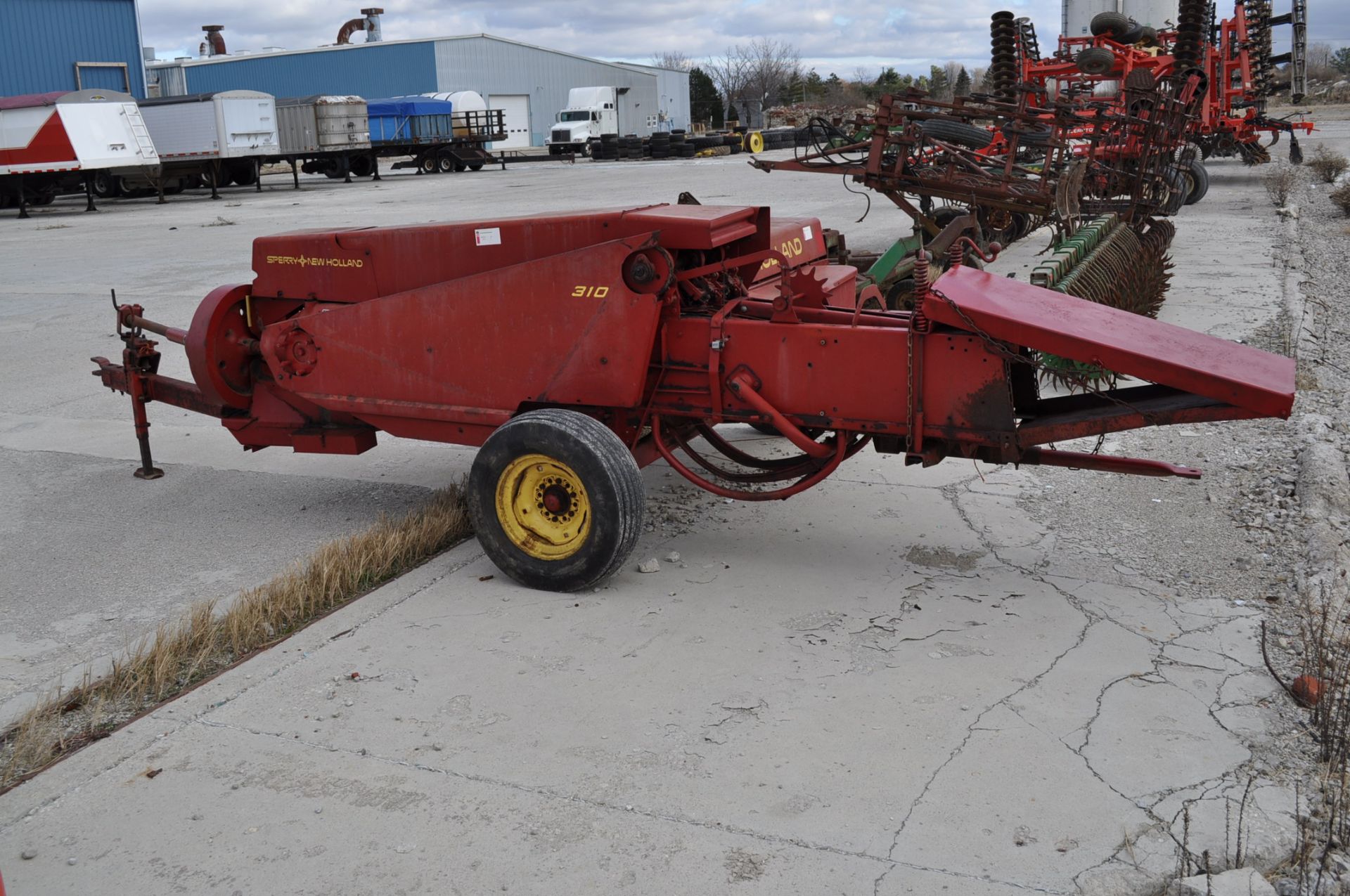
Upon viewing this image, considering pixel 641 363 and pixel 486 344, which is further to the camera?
pixel 486 344

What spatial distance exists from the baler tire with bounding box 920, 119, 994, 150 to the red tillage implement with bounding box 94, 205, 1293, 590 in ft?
18.3

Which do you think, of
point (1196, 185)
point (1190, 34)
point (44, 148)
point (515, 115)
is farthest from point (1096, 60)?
point (515, 115)

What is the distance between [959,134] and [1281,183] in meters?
12.1

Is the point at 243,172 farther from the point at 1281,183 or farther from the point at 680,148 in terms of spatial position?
the point at 1281,183

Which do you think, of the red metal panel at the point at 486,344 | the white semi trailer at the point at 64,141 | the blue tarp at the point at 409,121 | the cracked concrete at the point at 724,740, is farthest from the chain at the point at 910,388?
the blue tarp at the point at 409,121

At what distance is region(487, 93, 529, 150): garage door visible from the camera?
2076 inches

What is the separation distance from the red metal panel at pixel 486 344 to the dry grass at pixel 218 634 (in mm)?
558

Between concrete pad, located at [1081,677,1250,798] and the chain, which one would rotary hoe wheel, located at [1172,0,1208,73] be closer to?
the chain

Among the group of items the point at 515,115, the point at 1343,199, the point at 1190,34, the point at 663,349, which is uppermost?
the point at 515,115

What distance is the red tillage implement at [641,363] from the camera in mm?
4066

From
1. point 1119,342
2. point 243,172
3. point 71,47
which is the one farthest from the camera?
point 71,47

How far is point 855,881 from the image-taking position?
2.77 m

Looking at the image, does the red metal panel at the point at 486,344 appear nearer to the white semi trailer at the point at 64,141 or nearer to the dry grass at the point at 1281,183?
the dry grass at the point at 1281,183

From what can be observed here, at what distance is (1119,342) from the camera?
3.87 m
